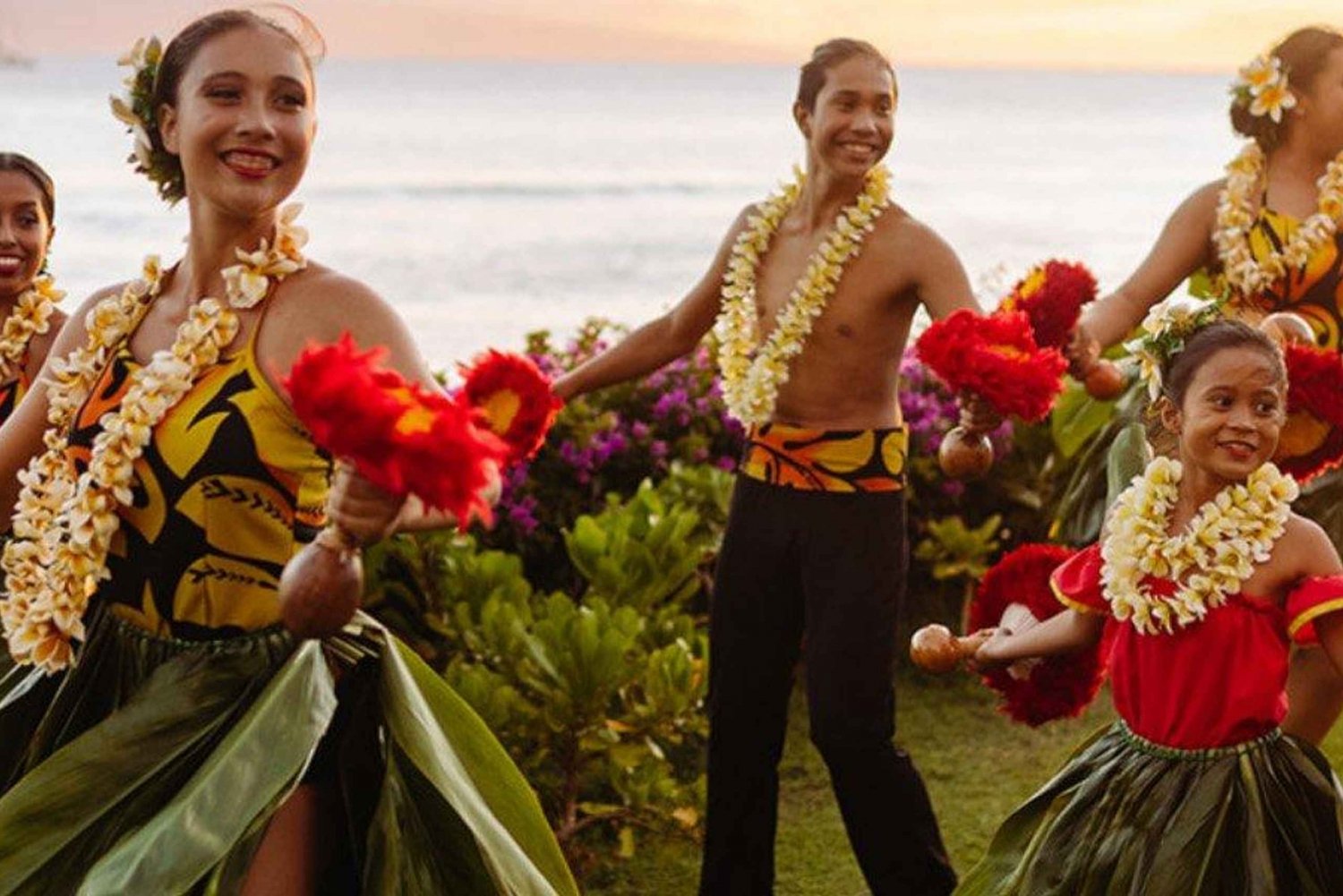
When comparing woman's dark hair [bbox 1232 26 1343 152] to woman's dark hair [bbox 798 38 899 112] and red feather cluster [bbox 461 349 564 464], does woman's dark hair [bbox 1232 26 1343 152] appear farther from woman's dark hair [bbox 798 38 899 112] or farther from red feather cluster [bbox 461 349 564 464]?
red feather cluster [bbox 461 349 564 464]

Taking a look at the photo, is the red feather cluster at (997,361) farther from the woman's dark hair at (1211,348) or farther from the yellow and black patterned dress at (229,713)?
the yellow and black patterned dress at (229,713)

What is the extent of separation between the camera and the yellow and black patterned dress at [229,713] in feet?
7.77

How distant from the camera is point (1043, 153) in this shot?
46.3 metres

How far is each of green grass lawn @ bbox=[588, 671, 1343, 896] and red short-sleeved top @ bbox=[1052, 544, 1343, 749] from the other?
1.64m

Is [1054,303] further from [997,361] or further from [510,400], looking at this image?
[510,400]

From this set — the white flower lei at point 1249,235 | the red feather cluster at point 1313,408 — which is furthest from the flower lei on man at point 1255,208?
the red feather cluster at point 1313,408

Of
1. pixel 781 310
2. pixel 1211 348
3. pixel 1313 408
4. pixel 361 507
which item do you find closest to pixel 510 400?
pixel 361 507

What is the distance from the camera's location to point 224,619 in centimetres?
252

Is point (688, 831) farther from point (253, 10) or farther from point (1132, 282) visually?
point (253, 10)

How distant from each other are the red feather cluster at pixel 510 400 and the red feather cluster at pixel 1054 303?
1.15 metres

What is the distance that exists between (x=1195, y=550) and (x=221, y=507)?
1.37 metres

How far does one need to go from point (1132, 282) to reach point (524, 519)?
75.9 inches

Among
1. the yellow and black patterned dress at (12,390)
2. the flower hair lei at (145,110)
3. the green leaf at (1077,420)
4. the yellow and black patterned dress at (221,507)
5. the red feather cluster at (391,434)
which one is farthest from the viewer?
the green leaf at (1077,420)

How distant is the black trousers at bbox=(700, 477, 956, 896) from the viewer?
3.70m
